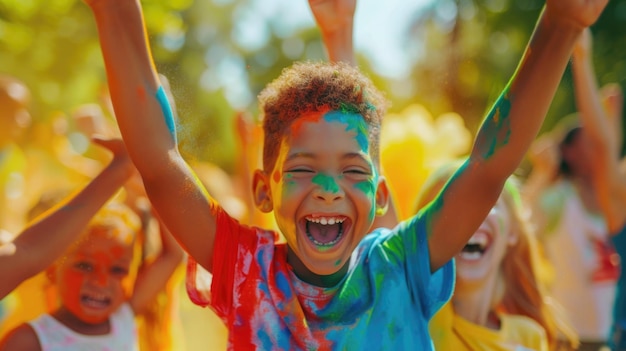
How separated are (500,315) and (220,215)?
4.61 feet

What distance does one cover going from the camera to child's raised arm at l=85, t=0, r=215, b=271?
183 cm

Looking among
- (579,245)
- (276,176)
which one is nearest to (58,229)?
(276,176)

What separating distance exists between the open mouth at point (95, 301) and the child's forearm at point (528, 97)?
57.7 inches

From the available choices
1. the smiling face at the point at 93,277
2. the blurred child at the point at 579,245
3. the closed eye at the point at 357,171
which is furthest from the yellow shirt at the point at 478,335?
the blurred child at the point at 579,245

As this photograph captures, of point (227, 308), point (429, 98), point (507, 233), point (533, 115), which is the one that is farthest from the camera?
point (429, 98)

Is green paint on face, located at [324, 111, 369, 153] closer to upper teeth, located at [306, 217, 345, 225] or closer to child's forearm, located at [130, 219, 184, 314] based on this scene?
upper teeth, located at [306, 217, 345, 225]

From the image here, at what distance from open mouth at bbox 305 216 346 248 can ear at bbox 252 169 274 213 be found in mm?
153

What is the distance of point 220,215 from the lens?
1.92m

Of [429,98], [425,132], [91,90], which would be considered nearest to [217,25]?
[91,90]

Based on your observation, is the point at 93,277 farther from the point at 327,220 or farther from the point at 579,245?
the point at 579,245

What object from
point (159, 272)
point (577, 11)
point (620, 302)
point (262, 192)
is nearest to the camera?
point (577, 11)

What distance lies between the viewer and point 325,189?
184 cm

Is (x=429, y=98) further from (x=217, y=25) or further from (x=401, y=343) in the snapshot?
(x=217, y=25)

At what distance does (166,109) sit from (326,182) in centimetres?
39
